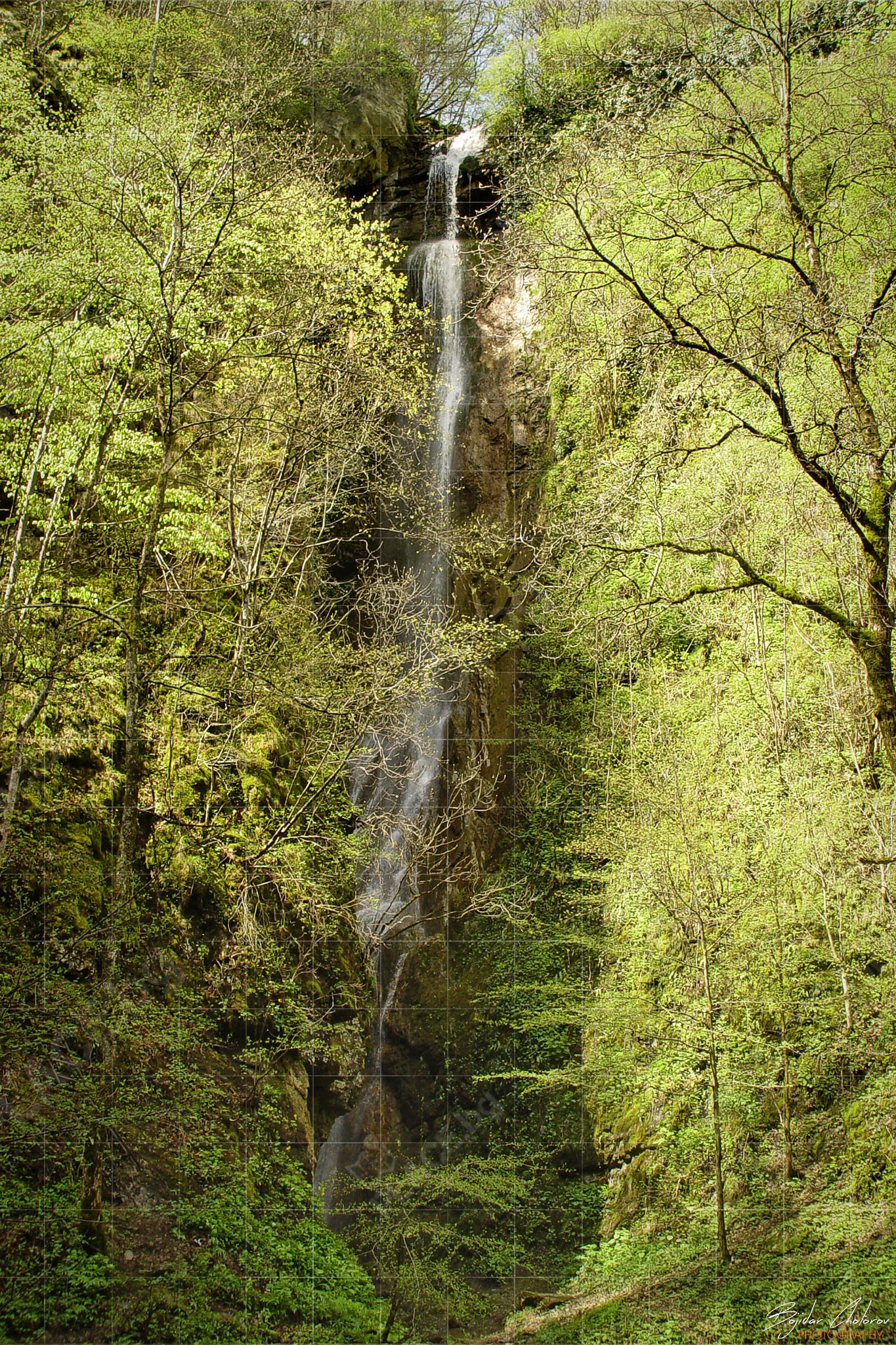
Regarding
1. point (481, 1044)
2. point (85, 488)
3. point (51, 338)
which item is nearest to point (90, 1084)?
point (481, 1044)

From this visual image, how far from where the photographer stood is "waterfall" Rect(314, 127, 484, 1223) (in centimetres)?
454

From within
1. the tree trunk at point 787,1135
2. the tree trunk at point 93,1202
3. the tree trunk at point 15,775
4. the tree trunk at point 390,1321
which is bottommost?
the tree trunk at point 390,1321

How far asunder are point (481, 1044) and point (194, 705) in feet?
8.22

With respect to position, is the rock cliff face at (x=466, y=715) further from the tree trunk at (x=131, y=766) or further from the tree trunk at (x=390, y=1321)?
the tree trunk at (x=131, y=766)

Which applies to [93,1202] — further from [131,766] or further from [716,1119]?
[716,1119]

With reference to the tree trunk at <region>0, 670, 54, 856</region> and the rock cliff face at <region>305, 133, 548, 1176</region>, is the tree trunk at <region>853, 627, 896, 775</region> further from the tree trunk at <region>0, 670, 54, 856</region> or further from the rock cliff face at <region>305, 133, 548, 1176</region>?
the tree trunk at <region>0, 670, 54, 856</region>

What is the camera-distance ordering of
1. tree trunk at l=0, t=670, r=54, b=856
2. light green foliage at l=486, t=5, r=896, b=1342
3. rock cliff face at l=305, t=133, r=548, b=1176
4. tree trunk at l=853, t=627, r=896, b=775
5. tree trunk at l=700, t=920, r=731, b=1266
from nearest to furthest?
tree trunk at l=853, t=627, r=896, b=775
light green foliage at l=486, t=5, r=896, b=1342
tree trunk at l=700, t=920, r=731, b=1266
tree trunk at l=0, t=670, r=54, b=856
rock cliff face at l=305, t=133, r=548, b=1176

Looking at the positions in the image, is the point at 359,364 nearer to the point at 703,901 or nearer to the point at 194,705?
the point at 194,705

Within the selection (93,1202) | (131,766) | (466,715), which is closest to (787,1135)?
(466,715)

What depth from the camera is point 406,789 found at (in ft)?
17.5

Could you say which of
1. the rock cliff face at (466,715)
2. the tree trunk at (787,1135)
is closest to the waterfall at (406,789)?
the rock cliff face at (466,715)

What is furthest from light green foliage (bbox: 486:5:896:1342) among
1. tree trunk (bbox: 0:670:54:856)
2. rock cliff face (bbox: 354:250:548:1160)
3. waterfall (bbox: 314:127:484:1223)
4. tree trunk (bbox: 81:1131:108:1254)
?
tree trunk (bbox: 0:670:54:856)

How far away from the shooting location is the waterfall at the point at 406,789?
179 inches

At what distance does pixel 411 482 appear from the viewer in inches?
258
